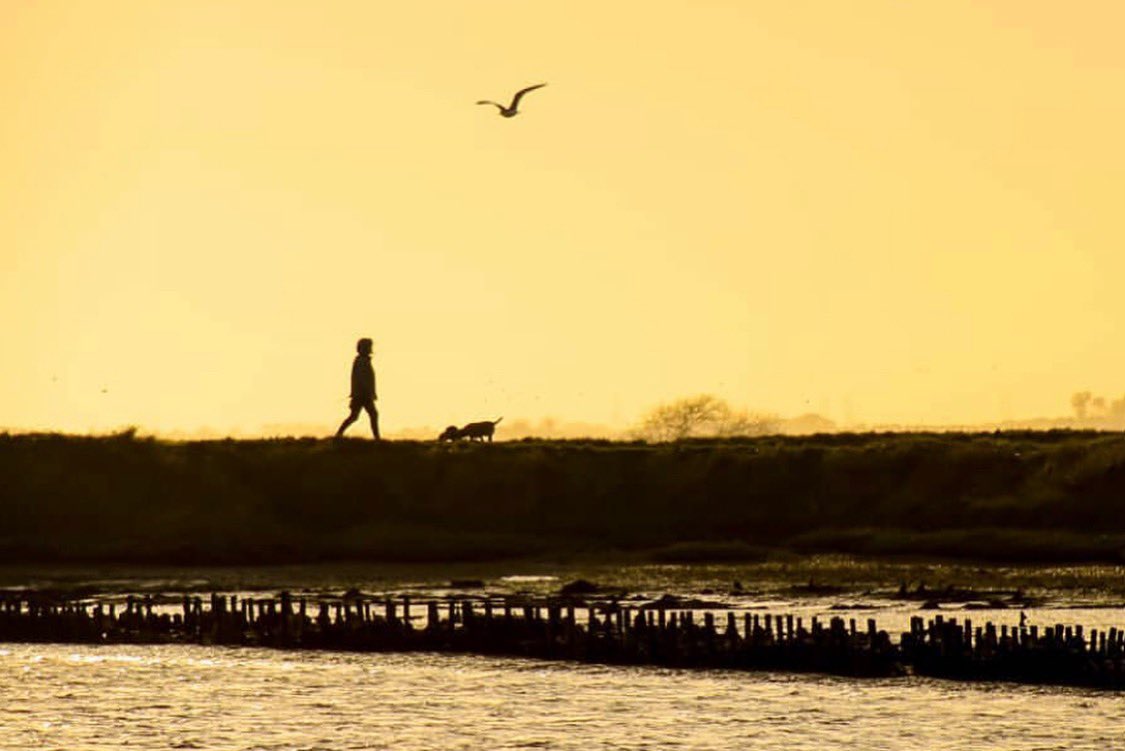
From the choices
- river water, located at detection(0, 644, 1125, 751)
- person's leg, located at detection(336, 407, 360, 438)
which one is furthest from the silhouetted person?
river water, located at detection(0, 644, 1125, 751)

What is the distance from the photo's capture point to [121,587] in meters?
64.1

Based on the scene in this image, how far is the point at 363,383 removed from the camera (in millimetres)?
68812

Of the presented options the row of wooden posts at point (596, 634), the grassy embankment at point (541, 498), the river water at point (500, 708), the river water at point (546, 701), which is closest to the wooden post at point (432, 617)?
the row of wooden posts at point (596, 634)

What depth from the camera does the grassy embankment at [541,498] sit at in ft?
223

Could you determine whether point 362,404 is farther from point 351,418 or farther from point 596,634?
point 596,634

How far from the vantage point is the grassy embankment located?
6806cm

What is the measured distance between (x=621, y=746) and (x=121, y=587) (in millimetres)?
23491

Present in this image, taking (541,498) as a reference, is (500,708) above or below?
below

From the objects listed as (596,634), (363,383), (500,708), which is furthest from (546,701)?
(363,383)

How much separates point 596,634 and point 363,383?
18.5 meters

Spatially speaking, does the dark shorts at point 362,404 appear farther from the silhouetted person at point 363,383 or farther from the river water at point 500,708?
A: the river water at point 500,708

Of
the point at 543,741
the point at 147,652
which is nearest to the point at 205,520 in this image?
the point at 147,652

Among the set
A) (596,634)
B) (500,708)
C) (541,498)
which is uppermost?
(541,498)

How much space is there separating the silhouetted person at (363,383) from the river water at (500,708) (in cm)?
1572
